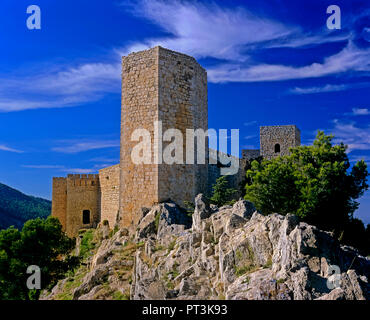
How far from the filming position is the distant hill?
68.4 meters

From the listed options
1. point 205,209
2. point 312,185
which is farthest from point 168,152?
point 312,185

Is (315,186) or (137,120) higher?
(137,120)

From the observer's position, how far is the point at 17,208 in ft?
256

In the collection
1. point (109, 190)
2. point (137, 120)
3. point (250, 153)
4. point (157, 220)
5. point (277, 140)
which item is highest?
point (277, 140)

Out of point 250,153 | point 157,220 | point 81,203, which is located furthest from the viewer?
point 250,153

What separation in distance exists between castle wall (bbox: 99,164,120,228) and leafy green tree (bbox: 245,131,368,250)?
8888 mm

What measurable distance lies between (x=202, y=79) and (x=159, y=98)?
3021mm

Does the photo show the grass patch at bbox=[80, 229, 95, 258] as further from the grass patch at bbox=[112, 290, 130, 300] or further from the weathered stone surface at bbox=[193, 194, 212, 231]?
the weathered stone surface at bbox=[193, 194, 212, 231]

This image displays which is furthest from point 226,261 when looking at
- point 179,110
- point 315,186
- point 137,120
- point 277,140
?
point 277,140

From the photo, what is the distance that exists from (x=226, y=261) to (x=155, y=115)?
8116 millimetres

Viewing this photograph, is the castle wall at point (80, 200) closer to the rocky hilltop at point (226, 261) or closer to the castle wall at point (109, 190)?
the castle wall at point (109, 190)

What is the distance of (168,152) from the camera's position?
15.9 metres

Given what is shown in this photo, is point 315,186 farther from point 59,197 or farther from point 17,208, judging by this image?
point 17,208
